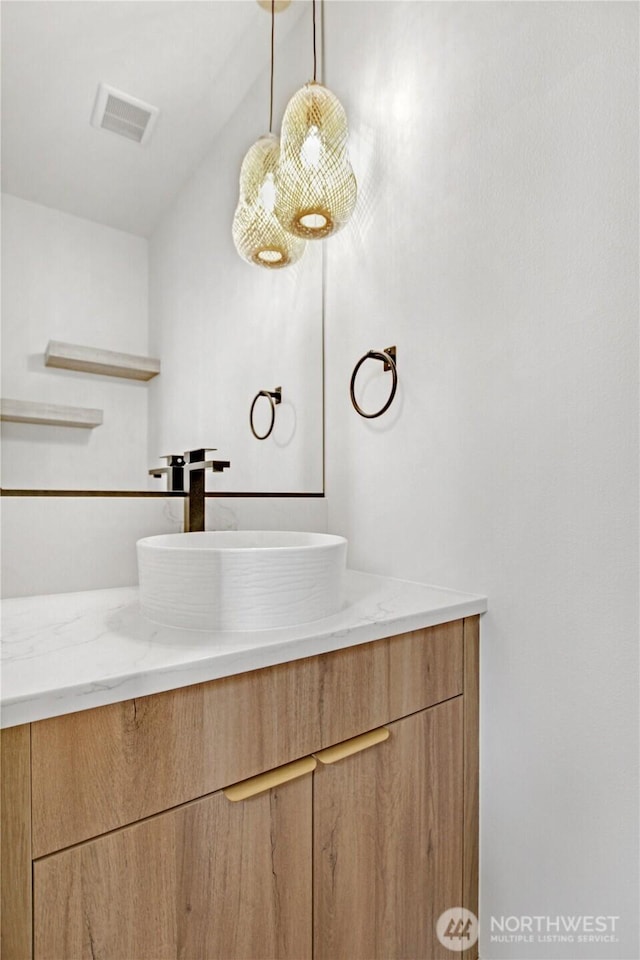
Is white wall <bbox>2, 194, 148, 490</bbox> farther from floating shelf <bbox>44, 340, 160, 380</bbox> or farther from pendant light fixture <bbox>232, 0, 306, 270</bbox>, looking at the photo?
pendant light fixture <bbox>232, 0, 306, 270</bbox>

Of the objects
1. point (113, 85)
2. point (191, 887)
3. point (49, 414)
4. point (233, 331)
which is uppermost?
point (113, 85)

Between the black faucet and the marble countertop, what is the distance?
219mm

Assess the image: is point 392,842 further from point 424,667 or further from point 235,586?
point 235,586

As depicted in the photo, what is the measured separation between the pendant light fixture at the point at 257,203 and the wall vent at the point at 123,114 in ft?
0.82

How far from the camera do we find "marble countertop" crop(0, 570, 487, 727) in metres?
0.52

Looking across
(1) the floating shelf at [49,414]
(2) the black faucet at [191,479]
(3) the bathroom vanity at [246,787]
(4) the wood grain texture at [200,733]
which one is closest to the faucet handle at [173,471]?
(2) the black faucet at [191,479]

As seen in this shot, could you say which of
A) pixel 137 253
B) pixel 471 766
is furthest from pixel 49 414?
pixel 471 766

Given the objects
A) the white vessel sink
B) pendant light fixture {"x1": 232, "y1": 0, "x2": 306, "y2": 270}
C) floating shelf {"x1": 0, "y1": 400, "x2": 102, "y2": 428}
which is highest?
pendant light fixture {"x1": 232, "y1": 0, "x2": 306, "y2": 270}

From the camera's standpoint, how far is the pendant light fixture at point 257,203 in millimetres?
1267

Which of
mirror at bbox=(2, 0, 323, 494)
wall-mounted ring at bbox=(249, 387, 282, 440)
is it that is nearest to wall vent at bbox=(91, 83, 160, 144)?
mirror at bbox=(2, 0, 323, 494)

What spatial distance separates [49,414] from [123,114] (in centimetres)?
69

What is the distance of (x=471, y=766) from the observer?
3.15 feet

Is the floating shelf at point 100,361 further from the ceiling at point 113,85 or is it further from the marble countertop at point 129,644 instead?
the marble countertop at point 129,644

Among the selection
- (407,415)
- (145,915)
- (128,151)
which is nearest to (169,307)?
(128,151)
